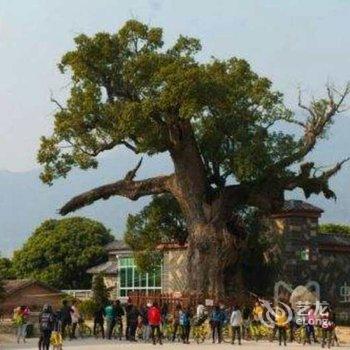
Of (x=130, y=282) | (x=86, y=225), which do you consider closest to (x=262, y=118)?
(x=130, y=282)

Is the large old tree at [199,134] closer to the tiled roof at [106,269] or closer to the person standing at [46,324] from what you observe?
the person standing at [46,324]

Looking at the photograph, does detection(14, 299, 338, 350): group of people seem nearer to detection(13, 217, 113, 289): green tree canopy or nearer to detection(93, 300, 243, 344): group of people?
detection(93, 300, 243, 344): group of people

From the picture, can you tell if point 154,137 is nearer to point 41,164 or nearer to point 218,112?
point 218,112

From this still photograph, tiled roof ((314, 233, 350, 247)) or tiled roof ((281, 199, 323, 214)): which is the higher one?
tiled roof ((281, 199, 323, 214))

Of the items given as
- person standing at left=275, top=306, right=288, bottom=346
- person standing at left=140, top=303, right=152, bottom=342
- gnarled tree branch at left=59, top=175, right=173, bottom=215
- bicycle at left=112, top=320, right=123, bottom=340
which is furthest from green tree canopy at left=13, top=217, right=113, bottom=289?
person standing at left=275, top=306, right=288, bottom=346

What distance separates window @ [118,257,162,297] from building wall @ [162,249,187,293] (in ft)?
9.42

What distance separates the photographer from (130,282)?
2591 inches

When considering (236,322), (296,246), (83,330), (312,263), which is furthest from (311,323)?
(312,263)

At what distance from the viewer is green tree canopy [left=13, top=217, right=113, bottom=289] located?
260 ft

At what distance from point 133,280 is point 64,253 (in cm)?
1668

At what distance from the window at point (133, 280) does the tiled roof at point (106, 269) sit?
74.7 inches

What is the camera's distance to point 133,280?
6556cm

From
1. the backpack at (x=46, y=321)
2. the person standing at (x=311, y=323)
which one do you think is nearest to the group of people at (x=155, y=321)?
the person standing at (x=311, y=323)

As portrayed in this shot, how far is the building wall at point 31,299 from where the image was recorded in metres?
55.1
